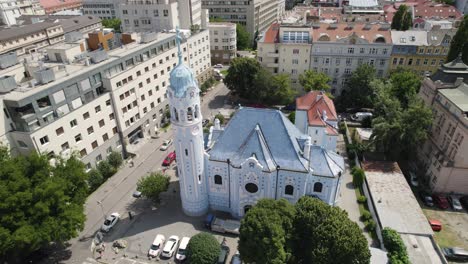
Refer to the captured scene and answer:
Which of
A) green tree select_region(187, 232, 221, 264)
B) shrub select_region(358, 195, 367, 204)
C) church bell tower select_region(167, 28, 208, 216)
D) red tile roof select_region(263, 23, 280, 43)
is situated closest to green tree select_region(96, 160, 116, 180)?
church bell tower select_region(167, 28, 208, 216)

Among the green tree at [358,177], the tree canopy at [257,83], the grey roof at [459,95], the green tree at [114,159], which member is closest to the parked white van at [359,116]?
the tree canopy at [257,83]

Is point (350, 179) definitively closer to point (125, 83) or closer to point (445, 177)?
point (445, 177)

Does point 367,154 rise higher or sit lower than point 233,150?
lower

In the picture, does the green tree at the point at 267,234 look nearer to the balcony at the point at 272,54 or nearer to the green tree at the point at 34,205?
the green tree at the point at 34,205

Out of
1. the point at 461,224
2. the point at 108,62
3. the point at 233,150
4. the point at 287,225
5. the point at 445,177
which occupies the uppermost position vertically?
the point at 108,62

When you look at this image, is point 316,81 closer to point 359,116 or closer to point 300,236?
point 359,116

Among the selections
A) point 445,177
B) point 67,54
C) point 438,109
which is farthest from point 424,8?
point 67,54

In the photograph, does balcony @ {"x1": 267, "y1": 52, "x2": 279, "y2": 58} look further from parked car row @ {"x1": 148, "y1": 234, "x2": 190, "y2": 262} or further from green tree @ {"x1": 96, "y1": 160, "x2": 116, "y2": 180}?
parked car row @ {"x1": 148, "y1": 234, "x2": 190, "y2": 262}

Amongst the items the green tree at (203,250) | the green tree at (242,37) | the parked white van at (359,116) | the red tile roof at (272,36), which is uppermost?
the red tile roof at (272,36)
